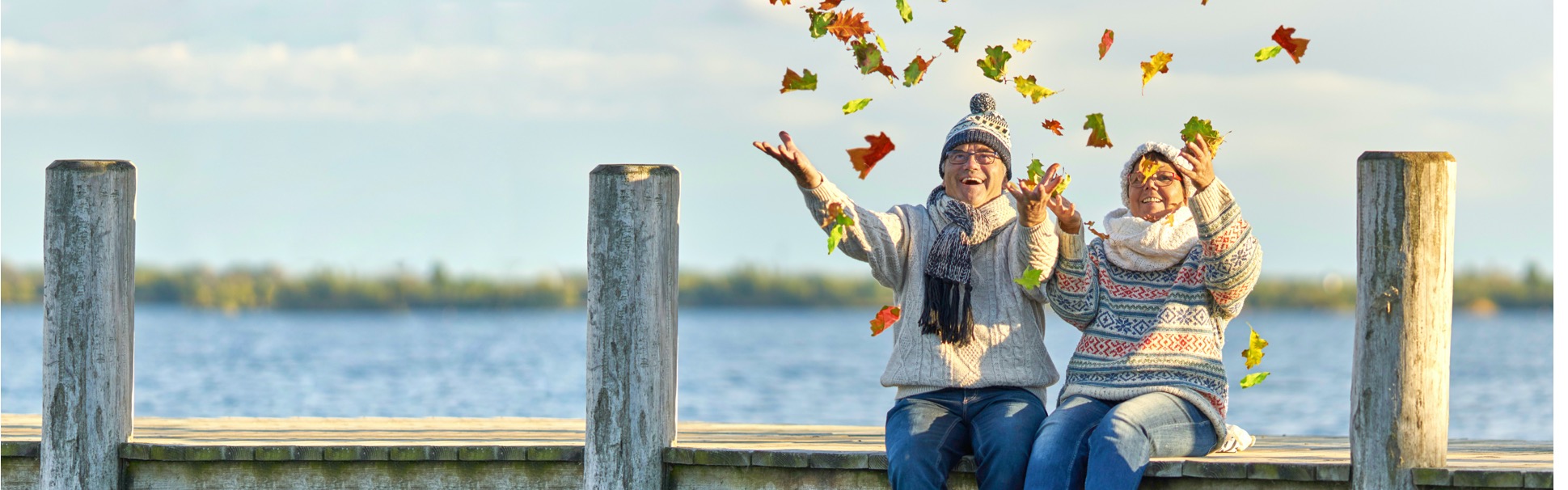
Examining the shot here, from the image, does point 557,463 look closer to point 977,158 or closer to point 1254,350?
point 977,158

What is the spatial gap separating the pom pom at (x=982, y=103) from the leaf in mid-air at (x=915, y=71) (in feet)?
1.06

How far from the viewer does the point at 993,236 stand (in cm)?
609

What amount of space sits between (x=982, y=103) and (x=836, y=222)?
0.76 m

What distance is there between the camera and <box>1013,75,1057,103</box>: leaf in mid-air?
604 centimetres

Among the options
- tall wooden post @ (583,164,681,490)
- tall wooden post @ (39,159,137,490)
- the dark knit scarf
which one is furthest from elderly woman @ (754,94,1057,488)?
tall wooden post @ (39,159,137,490)

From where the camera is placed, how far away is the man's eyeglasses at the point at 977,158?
20.0 ft

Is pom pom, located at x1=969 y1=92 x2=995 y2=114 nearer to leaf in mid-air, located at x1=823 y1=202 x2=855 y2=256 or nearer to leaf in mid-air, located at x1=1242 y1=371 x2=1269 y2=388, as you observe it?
leaf in mid-air, located at x1=823 y1=202 x2=855 y2=256

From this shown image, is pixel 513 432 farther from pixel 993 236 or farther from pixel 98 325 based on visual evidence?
pixel 993 236

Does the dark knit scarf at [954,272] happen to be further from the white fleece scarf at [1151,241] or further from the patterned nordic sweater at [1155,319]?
the white fleece scarf at [1151,241]

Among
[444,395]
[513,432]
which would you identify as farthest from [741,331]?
[513,432]

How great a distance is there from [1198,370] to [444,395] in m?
26.6

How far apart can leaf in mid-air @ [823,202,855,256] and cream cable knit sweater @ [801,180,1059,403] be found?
3cm

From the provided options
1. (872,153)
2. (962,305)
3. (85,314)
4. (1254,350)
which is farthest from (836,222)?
(85,314)

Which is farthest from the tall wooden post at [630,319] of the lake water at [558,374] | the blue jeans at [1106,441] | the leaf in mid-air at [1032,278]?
the lake water at [558,374]
